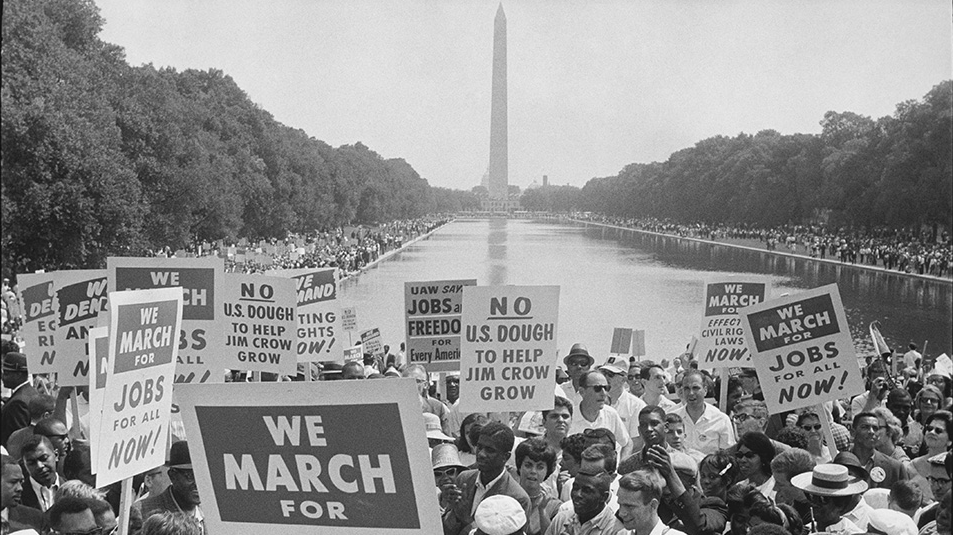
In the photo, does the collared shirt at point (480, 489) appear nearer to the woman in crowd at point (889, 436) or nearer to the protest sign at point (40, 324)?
the woman in crowd at point (889, 436)

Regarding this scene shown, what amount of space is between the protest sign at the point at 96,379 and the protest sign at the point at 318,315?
5.62 metres

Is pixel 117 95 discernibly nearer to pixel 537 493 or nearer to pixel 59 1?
pixel 59 1

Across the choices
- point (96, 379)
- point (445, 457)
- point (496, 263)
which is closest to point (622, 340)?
point (445, 457)

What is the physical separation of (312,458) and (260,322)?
21.6ft

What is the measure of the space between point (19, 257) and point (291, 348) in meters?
22.5

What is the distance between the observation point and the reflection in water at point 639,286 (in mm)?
29016

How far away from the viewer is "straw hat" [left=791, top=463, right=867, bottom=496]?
5242 mm

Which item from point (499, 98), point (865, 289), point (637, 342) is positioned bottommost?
point (865, 289)

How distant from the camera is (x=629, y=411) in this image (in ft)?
28.3

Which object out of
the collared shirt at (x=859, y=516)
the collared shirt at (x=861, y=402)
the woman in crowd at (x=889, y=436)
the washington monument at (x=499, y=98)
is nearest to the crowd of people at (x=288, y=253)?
the collared shirt at (x=861, y=402)

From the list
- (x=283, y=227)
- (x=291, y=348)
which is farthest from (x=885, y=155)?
(x=291, y=348)

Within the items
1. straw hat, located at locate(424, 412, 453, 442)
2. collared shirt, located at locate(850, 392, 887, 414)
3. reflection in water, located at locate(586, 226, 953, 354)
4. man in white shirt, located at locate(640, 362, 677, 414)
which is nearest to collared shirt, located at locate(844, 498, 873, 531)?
straw hat, located at locate(424, 412, 453, 442)

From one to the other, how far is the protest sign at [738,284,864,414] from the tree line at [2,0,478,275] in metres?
11.8

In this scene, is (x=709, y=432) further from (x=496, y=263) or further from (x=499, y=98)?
(x=499, y=98)
